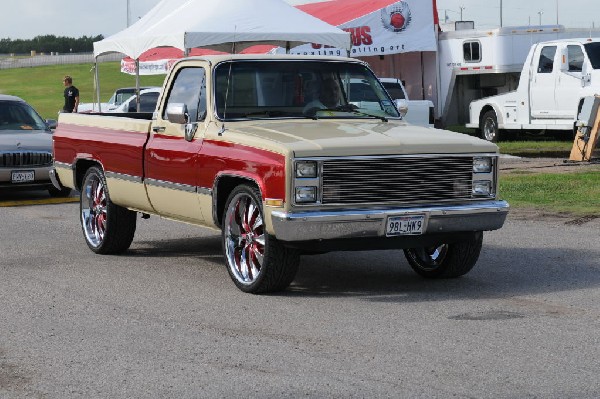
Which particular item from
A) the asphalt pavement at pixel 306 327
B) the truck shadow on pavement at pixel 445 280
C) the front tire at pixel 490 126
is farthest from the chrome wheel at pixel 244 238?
the front tire at pixel 490 126

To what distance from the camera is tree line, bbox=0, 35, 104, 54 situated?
183375 millimetres

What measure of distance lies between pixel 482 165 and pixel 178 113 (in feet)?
8.13

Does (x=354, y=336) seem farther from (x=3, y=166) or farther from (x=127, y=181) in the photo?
(x=3, y=166)

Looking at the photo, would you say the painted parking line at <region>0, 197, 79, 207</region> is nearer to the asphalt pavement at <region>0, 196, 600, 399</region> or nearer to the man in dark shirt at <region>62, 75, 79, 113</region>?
the asphalt pavement at <region>0, 196, 600, 399</region>

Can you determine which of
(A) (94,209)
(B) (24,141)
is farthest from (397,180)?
(B) (24,141)

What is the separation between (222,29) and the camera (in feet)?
73.8

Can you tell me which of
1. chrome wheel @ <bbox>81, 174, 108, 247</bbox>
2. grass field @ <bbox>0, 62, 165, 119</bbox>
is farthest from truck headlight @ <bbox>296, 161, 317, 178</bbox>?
grass field @ <bbox>0, 62, 165, 119</bbox>

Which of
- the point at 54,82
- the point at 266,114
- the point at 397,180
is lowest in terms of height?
the point at 397,180

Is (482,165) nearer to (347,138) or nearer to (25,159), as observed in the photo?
(347,138)

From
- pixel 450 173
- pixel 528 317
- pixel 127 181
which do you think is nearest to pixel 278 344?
pixel 528 317

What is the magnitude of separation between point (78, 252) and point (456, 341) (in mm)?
5596

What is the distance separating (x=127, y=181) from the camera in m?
11.4

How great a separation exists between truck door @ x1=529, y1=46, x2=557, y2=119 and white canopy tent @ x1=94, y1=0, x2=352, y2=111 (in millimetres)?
5320

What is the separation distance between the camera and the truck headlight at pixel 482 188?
949 centimetres
